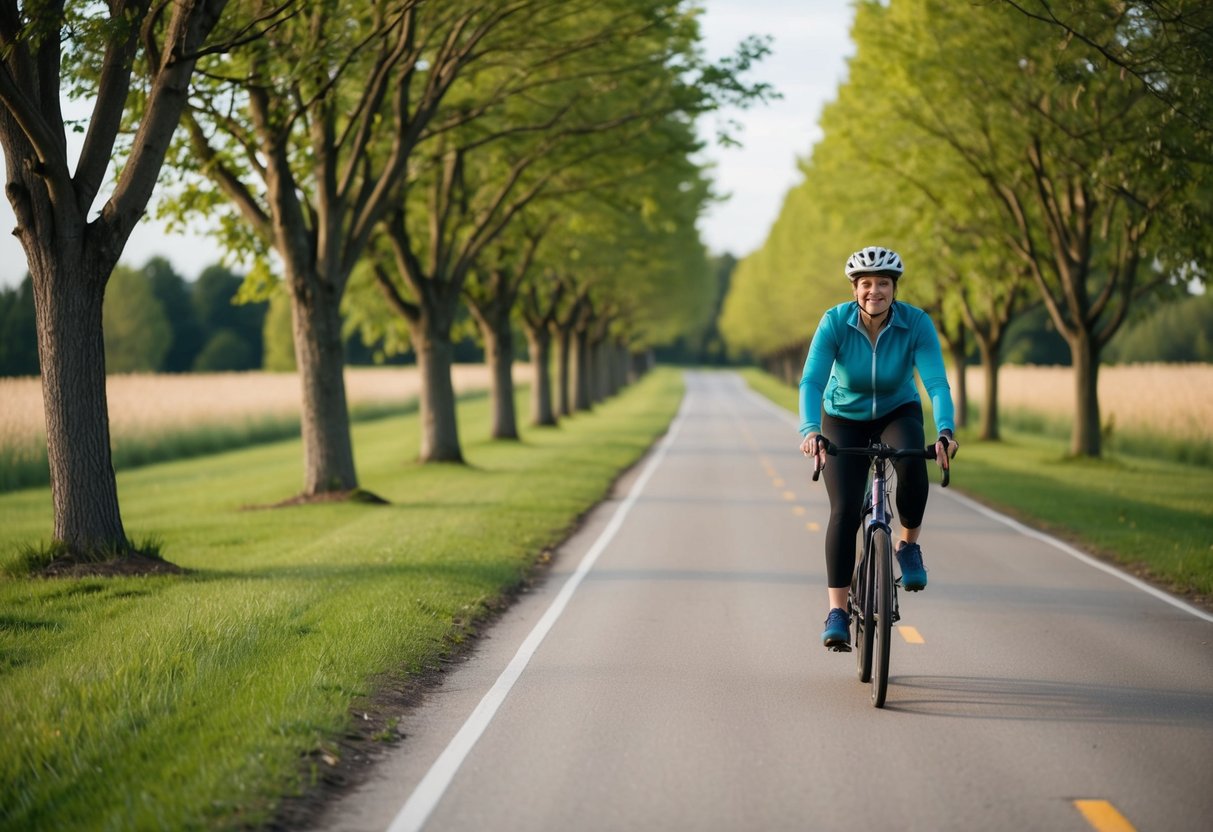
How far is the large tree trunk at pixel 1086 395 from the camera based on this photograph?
2797 centimetres

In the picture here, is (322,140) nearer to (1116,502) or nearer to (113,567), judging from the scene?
(113,567)

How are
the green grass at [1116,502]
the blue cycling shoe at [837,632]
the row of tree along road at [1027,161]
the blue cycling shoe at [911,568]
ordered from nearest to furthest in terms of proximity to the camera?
the blue cycling shoe at [911,568]
the blue cycling shoe at [837,632]
the green grass at [1116,502]
the row of tree along road at [1027,161]

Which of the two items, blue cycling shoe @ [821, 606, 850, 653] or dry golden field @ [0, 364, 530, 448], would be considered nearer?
blue cycling shoe @ [821, 606, 850, 653]

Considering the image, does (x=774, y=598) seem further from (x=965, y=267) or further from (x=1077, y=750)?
(x=965, y=267)

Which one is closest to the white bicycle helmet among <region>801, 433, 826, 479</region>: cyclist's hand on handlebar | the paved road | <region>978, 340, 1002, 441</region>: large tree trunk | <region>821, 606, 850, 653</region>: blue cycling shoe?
<region>801, 433, 826, 479</region>: cyclist's hand on handlebar

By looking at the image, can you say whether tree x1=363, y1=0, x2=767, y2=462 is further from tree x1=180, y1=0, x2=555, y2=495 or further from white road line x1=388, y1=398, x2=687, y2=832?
white road line x1=388, y1=398, x2=687, y2=832

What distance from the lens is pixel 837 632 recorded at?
Answer: 7.58 m

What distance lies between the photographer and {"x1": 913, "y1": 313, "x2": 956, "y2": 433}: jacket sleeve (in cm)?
736

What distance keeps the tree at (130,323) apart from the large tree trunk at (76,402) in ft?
219

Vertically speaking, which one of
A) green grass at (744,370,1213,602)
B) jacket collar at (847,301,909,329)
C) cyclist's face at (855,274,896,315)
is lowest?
green grass at (744,370,1213,602)

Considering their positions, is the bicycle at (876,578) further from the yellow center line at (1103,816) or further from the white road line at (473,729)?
the white road line at (473,729)

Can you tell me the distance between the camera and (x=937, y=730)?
22.4 ft

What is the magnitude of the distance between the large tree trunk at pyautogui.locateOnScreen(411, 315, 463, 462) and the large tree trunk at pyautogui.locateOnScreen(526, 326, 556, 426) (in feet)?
49.7

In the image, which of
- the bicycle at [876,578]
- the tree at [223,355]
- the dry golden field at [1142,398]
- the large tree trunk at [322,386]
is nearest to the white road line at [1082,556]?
the bicycle at [876,578]
